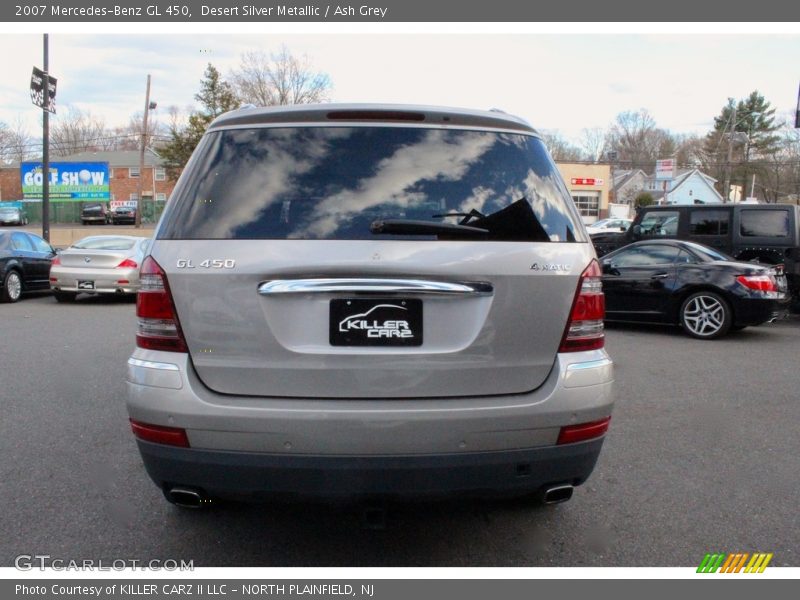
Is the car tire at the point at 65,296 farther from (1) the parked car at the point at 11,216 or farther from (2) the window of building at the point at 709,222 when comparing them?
(1) the parked car at the point at 11,216

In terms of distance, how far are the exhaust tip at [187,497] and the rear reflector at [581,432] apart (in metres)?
1.47

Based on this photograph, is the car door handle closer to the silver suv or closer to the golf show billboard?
the silver suv

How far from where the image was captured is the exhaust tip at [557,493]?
277 centimetres

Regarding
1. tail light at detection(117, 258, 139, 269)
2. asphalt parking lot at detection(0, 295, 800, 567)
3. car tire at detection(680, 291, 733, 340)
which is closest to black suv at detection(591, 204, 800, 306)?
car tire at detection(680, 291, 733, 340)

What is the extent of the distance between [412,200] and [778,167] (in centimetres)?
6766

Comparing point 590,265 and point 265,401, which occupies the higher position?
point 590,265

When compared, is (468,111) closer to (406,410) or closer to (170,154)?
(406,410)

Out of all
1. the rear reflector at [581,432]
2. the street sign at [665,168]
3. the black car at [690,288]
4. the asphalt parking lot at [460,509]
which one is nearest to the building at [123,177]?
the street sign at [665,168]

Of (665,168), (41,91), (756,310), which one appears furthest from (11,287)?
(665,168)

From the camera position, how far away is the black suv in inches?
437

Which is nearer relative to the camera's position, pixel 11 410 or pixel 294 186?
pixel 294 186

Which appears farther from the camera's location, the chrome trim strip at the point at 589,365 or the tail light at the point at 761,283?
the tail light at the point at 761,283

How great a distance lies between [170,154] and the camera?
158 feet

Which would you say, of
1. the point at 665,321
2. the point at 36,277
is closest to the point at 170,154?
the point at 36,277
